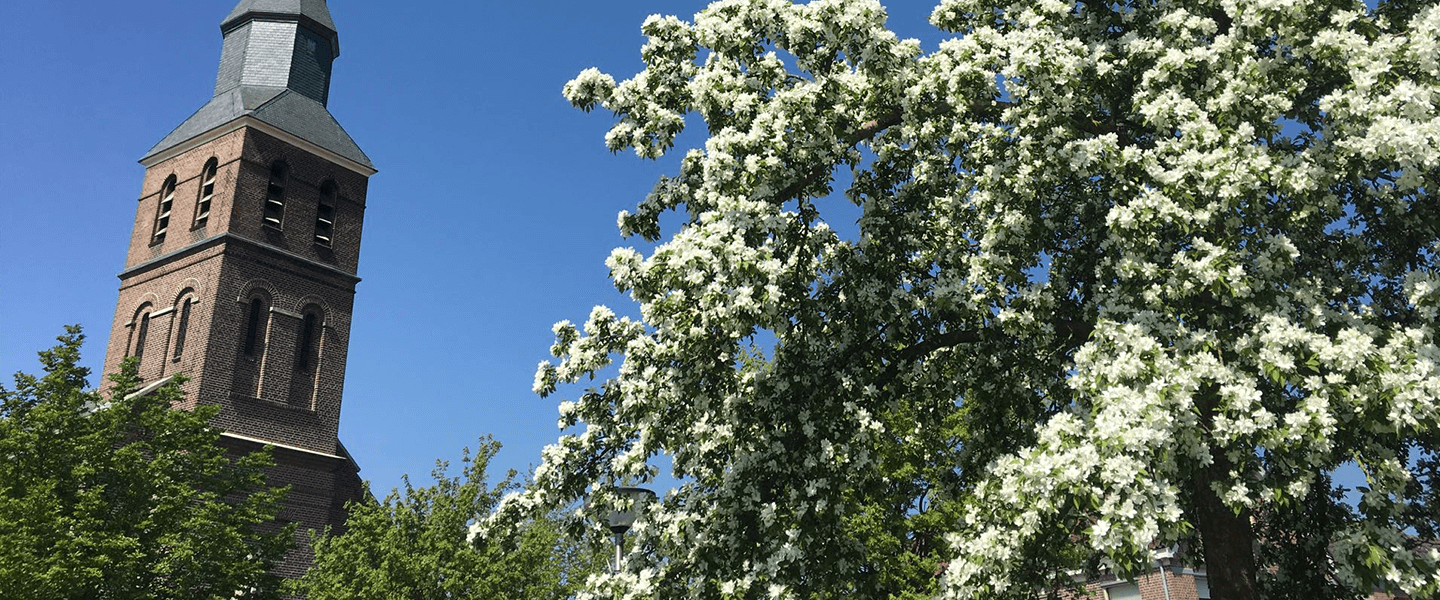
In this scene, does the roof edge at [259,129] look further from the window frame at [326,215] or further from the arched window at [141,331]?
the arched window at [141,331]

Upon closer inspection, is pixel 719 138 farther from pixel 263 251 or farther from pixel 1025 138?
pixel 263 251

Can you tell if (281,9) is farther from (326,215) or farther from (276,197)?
(326,215)

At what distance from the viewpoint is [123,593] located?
2523 cm

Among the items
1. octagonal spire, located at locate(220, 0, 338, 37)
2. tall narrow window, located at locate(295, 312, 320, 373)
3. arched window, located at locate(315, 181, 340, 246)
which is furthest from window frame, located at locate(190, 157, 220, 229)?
octagonal spire, located at locate(220, 0, 338, 37)

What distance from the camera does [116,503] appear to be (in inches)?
1082

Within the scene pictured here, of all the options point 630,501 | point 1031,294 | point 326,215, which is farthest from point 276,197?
point 1031,294

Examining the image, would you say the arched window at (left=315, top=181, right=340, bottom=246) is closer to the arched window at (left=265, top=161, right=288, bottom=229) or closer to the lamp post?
the arched window at (left=265, top=161, right=288, bottom=229)

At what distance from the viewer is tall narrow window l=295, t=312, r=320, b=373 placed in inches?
1893

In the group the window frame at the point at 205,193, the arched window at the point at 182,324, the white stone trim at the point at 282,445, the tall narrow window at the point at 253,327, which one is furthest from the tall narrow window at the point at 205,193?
the white stone trim at the point at 282,445

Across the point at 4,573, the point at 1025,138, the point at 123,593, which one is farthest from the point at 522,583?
the point at 1025,138

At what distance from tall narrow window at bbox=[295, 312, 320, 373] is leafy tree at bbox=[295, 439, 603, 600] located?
13780mm

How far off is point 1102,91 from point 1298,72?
208cm

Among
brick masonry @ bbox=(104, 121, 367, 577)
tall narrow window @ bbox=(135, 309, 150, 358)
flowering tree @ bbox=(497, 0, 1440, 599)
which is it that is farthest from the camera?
tall narrow window @ bbox=(135, 309, 150, 358)

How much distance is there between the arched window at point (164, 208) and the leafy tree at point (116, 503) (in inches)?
871
